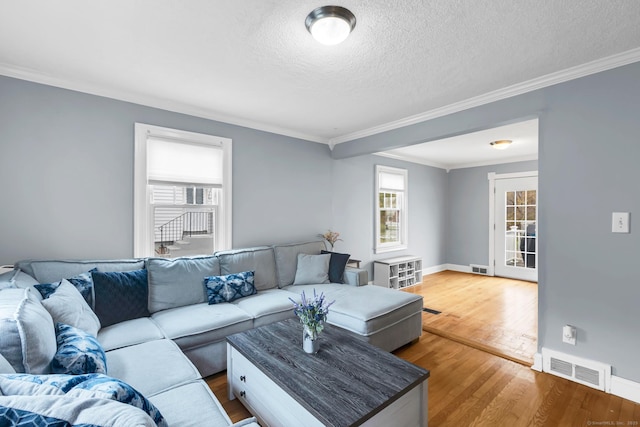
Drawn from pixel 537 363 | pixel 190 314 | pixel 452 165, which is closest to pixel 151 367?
pixel 190 314

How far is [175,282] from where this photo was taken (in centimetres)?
275

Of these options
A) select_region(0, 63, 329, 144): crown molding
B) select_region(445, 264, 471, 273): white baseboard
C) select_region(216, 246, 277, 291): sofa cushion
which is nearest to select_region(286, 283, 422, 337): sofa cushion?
select_region(216, 246, 277, 291): sofa cushion

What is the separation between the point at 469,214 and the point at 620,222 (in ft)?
14.8

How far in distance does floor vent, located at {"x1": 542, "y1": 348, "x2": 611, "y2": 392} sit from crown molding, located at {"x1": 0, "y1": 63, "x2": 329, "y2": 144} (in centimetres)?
380

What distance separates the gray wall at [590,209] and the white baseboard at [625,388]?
5 centimetres

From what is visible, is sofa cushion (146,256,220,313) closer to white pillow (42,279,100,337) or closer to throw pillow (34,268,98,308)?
throw pillow (34,268,98,308)

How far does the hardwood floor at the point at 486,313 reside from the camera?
3.04 m

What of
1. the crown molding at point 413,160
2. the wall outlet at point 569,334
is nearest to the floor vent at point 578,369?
the wall outlet at point 569,334

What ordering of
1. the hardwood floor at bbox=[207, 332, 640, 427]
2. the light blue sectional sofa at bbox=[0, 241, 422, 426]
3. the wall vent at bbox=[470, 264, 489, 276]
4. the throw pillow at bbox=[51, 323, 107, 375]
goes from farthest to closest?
the wall vent at bbox=[470, 264, 489, 276], the hardwood floor at bbox=[207, 332, 640, 427], the light blue sectional sofa at bbox=[0, 241, 422, 426], the throw pillow at bbox=[51, 323, 107, 375]

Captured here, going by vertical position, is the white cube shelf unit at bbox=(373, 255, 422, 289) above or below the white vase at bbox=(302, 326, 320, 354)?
below

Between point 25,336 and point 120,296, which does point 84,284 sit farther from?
point 25,336

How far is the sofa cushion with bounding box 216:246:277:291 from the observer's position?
3178mm

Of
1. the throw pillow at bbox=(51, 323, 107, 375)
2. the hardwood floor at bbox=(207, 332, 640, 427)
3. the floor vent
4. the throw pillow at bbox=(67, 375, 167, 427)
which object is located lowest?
the hardwood floor at bbox=(207, 332, 640, 427)

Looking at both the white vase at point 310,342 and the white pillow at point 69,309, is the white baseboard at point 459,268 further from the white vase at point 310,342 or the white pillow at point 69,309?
the white pillow at point 69,309
